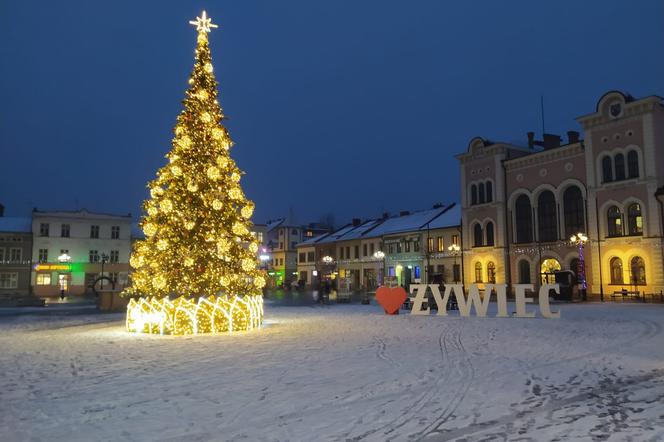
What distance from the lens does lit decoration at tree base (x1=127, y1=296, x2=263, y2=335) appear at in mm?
14734

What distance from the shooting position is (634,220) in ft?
111

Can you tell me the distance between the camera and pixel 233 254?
623 inches

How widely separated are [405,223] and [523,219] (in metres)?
15.9

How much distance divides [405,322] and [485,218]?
28589 mm

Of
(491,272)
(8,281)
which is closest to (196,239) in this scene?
(491,272)

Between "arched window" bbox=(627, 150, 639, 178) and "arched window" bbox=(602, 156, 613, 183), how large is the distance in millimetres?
1206

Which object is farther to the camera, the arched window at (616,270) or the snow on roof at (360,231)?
the snow on roof at (360,231)

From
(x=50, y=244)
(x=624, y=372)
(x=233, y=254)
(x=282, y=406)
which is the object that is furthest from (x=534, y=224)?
(x=50, y=244)

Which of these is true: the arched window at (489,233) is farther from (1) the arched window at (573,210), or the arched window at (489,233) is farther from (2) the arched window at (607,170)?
(2) the arched window at (607,170)

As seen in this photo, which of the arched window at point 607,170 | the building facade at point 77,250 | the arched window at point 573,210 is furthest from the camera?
the building facade at point 77,250

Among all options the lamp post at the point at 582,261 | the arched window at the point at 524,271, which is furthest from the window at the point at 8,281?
the lamp post at the point at 582,261

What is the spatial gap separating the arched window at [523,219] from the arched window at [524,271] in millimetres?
1770

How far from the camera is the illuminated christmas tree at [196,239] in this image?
A: 15031 mm

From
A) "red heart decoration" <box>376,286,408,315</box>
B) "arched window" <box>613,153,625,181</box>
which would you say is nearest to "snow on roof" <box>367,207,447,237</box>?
"arched window" <box>613,153,625,181</box>
